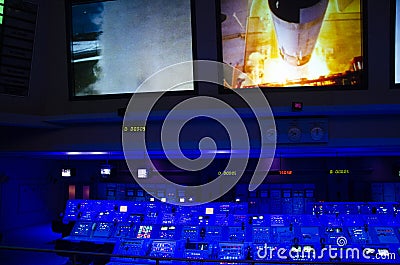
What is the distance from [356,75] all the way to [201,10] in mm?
1994

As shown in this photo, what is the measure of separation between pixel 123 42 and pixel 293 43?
2.15 meters

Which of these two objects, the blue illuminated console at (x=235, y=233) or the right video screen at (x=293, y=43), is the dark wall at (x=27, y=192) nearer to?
the blue illuminated console at (x=235, y=233)

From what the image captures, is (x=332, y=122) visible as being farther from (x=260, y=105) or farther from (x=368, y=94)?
(x=260, y=105)

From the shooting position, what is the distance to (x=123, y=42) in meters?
5.51

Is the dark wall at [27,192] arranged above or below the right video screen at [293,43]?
below

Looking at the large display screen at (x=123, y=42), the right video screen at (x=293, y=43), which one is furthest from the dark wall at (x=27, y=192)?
the right video screen at (x=293, y=43)

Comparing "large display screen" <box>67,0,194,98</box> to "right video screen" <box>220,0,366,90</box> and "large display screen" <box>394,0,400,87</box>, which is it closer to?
"right video screen" <box>220,0,366,90</box>

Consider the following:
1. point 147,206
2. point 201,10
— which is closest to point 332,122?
point 201,10

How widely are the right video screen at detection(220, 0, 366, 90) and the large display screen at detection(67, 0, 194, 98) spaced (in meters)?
0.60

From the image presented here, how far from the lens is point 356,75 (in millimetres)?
5031

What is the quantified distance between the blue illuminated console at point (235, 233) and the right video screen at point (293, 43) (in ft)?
8.09

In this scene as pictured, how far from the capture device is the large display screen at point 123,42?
5.27 m

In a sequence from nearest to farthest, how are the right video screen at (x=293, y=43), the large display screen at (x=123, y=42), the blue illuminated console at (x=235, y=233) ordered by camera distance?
the right video screen at (x=293, y=43) → the large display screen at (x=123, y=42) → the blue illuminated console at (x=235, y=233)

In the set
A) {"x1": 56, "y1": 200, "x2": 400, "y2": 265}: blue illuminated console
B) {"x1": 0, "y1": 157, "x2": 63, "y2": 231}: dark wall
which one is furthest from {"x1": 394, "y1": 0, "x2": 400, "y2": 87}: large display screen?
{"x1": 0, "y1": 157, "x2": 63, "y2": 231}: dark wall
